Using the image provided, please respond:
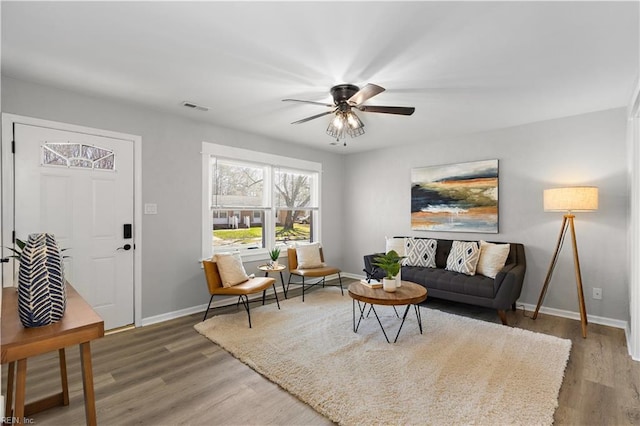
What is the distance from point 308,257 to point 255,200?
3.99 ft

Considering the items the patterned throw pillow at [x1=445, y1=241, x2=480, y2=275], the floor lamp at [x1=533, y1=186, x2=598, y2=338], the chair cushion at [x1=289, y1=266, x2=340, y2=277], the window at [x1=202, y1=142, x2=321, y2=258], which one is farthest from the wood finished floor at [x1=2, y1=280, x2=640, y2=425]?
the chair cushion at [x1=289, y1=266, x2=340, y2=277]

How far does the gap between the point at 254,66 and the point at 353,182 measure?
3798 millimetres

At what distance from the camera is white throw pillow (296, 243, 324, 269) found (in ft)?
15.5

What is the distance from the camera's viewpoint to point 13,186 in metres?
2.77

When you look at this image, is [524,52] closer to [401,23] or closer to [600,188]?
[401,23]

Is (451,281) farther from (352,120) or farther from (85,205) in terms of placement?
(85,205)

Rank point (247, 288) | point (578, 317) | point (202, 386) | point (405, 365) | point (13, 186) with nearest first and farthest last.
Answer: point (202, 386) → point (405, 365) → point (13, 186) → point (247, 288) → point (578, 317)

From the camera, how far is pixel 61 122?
3.04 metres

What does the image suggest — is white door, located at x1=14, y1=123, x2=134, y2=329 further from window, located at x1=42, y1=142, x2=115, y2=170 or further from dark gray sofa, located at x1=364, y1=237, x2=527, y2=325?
dark gray sofa, located at x1=364, y1=237, x2=527, y2=325

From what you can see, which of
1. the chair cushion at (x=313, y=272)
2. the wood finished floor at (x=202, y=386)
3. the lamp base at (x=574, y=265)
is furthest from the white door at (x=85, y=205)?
the lamp base at (x=574, y=265)

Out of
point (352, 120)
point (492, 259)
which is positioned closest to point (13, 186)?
point (352, 120)

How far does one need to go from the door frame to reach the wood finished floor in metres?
0.65

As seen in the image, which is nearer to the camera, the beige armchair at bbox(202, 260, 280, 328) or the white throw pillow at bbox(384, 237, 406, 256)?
the beige armchair at bbox(202, 260, 280, 328)

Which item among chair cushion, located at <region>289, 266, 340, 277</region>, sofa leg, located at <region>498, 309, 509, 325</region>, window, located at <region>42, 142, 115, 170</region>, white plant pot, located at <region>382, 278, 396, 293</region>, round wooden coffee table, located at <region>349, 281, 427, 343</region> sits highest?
window, located at <region>42, 142, 115, 170</region>
